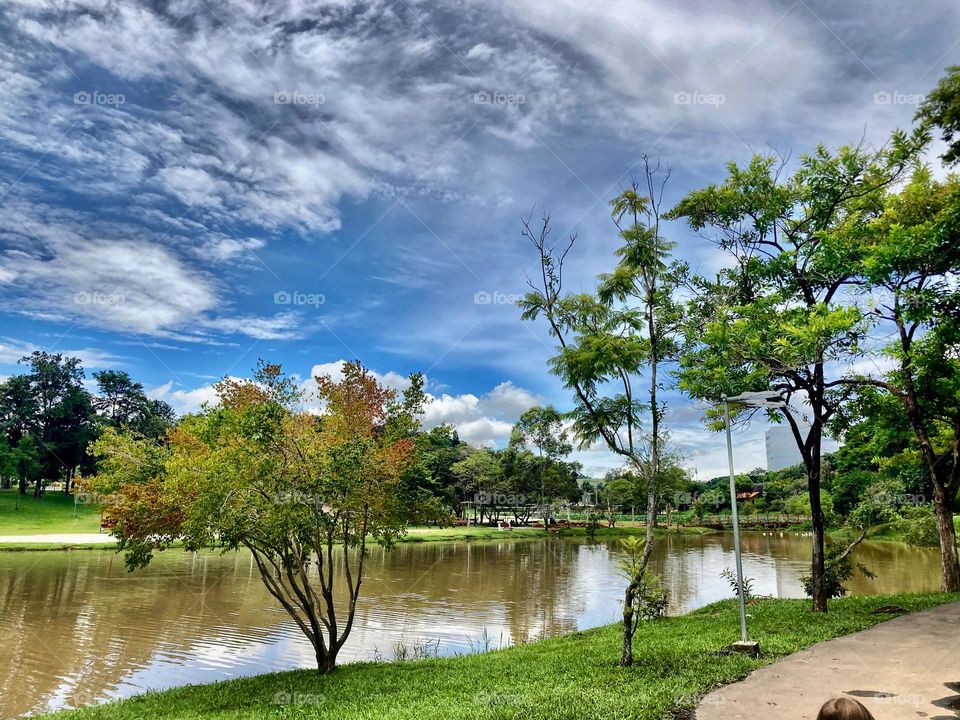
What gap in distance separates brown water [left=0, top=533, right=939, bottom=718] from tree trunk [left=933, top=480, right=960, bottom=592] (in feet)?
21.4

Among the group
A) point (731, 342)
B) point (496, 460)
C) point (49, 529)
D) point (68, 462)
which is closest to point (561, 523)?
point (496, 460)

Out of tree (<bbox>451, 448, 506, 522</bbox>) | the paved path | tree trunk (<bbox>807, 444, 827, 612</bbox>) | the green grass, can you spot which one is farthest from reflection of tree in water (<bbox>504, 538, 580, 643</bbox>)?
the paved path

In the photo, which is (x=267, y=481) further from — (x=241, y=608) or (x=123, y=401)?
(x=123, y=401)

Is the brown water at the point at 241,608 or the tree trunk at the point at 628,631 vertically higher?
the tree trunk at the point at 628,631

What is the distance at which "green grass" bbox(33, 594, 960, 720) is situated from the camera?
793 centimetres

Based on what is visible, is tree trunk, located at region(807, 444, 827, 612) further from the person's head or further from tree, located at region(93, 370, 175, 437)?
tree, located at region(93, 370, 175, 437)

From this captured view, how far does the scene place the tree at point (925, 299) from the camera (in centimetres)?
1262

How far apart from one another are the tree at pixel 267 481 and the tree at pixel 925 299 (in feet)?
36.4

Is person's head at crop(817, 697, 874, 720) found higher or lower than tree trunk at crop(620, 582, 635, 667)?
higher

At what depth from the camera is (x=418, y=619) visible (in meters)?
18.7

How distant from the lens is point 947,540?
15250 mm

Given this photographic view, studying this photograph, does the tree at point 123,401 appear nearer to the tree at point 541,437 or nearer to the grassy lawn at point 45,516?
the grassy lawn at point 45,516

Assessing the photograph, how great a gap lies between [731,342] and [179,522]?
12.3 m

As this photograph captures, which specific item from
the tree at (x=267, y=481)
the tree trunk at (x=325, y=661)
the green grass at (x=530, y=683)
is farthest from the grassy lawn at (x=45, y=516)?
the green grass at (x=530, y=683)
